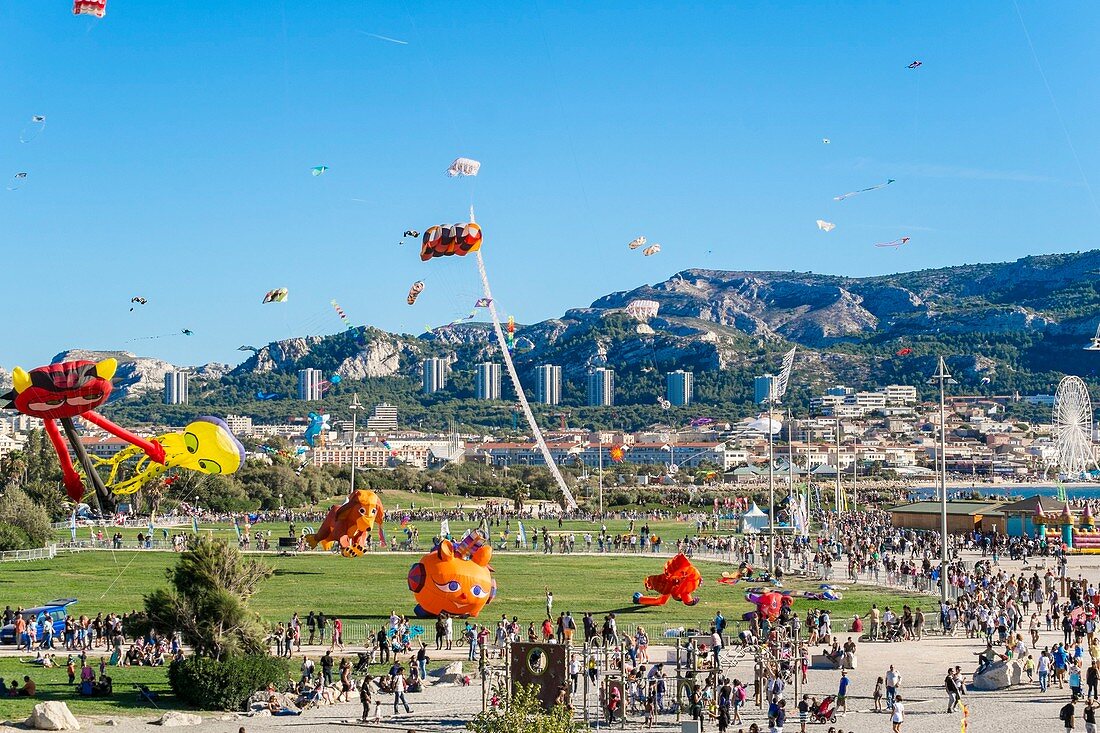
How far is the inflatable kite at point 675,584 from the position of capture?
3762cm

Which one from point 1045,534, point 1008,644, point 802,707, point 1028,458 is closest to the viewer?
point 802,707

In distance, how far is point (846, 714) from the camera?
23406mm

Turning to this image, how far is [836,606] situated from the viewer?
1491 inches

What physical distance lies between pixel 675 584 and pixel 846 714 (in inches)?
572

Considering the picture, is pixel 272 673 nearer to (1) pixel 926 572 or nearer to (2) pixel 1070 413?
(1) pixel 926 572

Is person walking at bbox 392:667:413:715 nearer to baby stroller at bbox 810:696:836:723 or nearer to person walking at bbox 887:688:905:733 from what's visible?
baby stroller at bbox 810:696:836:723

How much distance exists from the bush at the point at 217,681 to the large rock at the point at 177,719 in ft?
2.45

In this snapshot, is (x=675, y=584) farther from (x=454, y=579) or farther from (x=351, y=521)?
(x=351, y=521)

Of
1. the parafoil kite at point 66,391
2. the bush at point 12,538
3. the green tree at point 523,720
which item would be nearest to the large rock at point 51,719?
the parafoil kite at point 66,391

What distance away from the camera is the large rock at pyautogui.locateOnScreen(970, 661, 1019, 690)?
25641 millimetres

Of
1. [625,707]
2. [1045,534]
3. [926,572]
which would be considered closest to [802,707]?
[625,707]

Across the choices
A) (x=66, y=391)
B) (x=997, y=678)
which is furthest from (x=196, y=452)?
(x=997, y=678)

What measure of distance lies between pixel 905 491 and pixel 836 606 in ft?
294

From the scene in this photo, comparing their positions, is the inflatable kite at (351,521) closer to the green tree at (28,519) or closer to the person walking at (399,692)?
the green tree at (28,519)
